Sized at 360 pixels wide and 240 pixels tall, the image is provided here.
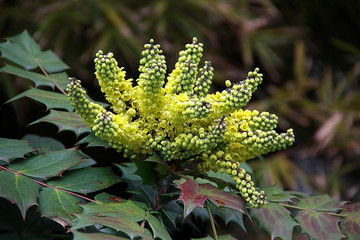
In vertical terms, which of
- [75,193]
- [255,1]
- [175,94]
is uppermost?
[255,1]

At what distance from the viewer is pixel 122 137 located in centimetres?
89

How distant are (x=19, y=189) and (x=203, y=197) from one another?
382 millimetres

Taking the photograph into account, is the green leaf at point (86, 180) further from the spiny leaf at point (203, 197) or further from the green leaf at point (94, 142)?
the spiny leaf at point (203, 197)

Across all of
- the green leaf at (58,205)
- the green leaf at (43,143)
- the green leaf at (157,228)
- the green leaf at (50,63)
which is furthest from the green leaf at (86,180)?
the green leaf at (50,63)

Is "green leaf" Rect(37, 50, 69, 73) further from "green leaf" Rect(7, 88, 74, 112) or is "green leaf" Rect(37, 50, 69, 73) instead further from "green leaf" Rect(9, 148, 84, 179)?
"green leaf" Rect(9, 148, 84, 179)

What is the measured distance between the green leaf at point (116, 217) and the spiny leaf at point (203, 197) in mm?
95

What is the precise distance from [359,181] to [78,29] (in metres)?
2.72

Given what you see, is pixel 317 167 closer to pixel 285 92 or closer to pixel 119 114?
pixel 285 92

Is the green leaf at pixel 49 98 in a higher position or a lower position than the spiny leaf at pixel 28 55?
lower

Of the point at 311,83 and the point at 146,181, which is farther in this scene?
the point at 311,83

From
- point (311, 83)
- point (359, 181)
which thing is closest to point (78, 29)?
point (311, 83)

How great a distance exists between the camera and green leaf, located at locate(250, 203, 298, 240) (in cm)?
92

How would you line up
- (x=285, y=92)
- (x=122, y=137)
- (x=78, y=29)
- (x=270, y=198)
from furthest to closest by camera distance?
(x=285, y=92)
(x=78, y=29)
(x=270, y=198)
(x=122, y=137)

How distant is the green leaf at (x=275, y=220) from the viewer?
3.01ft
